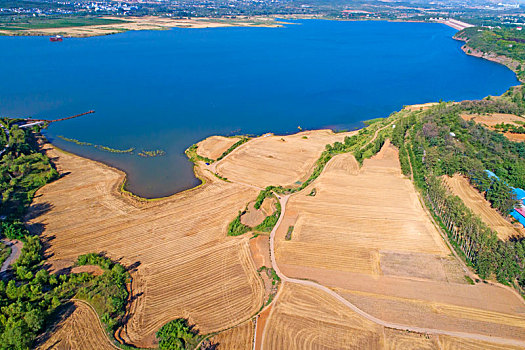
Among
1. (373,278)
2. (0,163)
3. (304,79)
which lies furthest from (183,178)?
(304,79)

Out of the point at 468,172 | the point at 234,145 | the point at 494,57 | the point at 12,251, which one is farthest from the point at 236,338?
the point at 494,57

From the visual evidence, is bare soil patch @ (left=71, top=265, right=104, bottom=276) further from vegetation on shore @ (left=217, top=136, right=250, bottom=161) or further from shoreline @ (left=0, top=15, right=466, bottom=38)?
shoreline @ (left=0, top=15, right=466, bottom=38)

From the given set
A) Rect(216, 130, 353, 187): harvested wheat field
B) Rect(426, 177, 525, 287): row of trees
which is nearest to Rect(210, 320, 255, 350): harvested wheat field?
Rect(216, 130, 353, 187): harvested wheat field

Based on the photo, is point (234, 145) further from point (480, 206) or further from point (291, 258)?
point (480, 206)

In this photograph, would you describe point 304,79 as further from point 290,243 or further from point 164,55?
point 290,243

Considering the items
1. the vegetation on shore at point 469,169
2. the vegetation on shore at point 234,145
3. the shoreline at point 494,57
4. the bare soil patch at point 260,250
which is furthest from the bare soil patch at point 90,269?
the shoreline at point 494,57

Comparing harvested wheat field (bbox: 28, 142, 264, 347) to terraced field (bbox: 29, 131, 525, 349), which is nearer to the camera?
terraced field (bbox: 29, 131, 525, 349)
